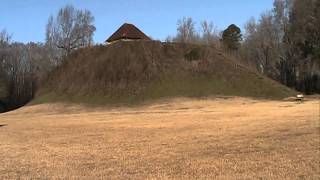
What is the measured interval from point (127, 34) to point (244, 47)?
28604 mm

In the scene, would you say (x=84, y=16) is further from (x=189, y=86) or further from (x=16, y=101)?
(x=189, y=86)

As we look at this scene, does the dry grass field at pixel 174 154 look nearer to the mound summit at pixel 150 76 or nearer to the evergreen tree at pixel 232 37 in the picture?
the mound summit at pixel 150 76

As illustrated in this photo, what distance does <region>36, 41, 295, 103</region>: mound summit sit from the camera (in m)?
59.9

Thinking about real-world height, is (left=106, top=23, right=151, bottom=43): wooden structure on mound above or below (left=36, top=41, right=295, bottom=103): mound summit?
above

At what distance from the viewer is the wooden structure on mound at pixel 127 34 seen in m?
78.6

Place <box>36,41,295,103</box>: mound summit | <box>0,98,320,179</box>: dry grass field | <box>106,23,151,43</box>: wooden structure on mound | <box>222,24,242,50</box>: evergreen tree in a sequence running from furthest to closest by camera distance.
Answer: <box>222,24,242,50</box>: evergreen tree → <box>106,23,151,43</box>: wooden structure on mound → <box>36,41,295,103</box>: mound summit → <box>0,98,320,179</box>: dry grass field

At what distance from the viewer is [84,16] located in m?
103

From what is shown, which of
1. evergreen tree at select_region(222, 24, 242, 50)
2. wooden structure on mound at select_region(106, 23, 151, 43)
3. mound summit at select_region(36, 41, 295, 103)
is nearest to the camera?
mound summit at select_region(36, 41, 295, 103)

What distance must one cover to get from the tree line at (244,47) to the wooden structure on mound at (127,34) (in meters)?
7.35

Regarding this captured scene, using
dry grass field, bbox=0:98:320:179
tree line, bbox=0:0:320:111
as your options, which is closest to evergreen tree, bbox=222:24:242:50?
tree line, bbox=0:0:320:111

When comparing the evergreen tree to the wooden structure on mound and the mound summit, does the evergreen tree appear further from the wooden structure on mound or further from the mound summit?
the mound summit

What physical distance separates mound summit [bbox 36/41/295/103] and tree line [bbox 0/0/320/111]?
972 cm

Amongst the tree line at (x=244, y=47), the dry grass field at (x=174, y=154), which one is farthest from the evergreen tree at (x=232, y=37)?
the dry grass field at (x=174, y=154)

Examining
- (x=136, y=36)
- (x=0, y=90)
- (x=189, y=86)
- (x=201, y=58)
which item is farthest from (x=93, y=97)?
(x=0, y=90)
